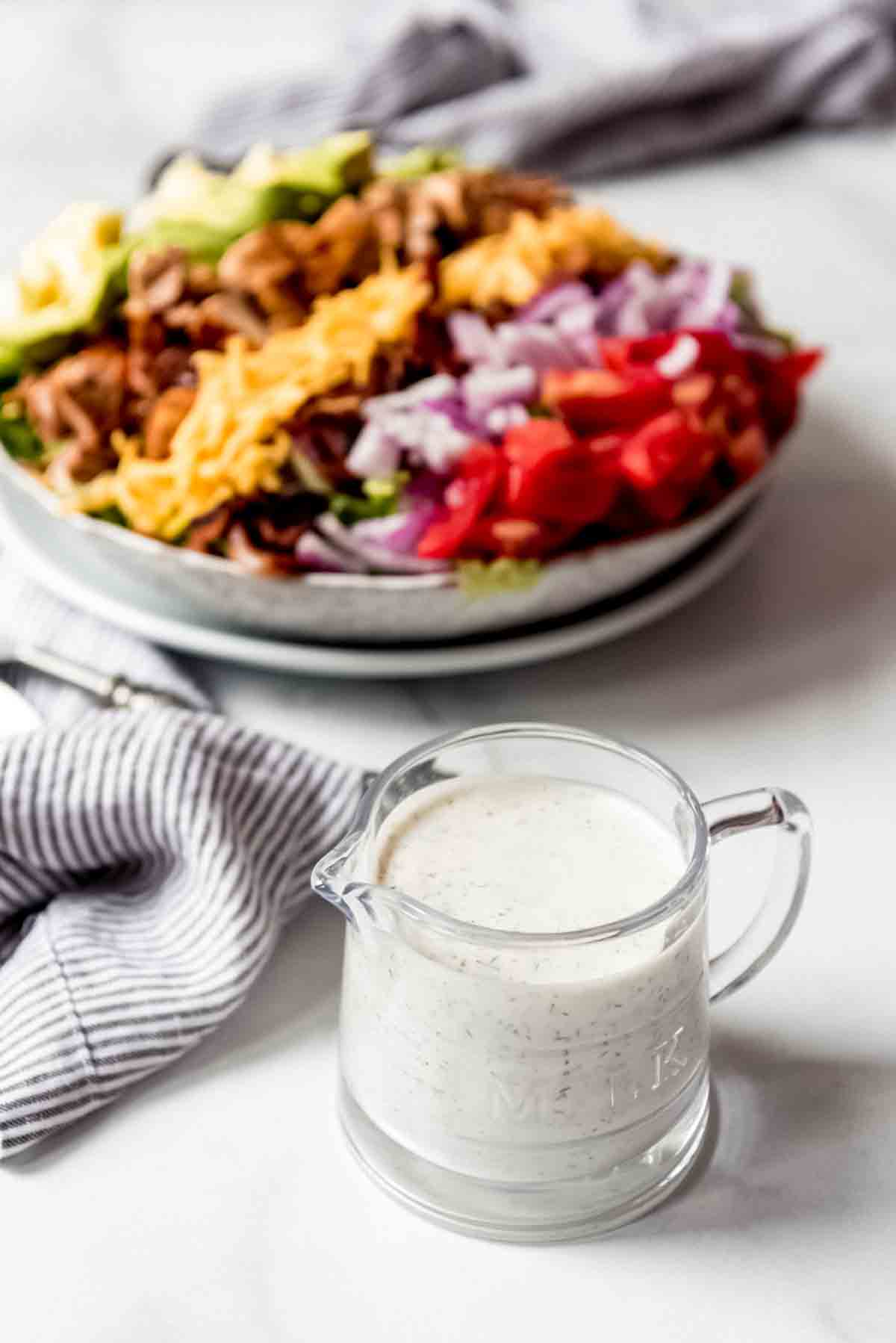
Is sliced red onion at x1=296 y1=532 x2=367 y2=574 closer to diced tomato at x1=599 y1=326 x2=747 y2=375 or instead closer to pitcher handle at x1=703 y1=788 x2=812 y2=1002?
diced tomato at x1=599 y1=326 x2=747 y2=375

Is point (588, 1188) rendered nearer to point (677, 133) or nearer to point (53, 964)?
point (53, 964)

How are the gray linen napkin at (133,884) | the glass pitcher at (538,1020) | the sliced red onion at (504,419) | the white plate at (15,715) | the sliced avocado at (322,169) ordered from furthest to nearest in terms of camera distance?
the sliced avocado at (322,169) → the sliced red onion at (504,419) → the white plate at (15,715) → the gray linen napkin at (133,884) → the glass pitcher at (538,1020)

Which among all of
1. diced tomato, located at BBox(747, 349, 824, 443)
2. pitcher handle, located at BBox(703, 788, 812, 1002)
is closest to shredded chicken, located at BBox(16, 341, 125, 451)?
diced tomato, located at BBox(747, 349, 824, 443)

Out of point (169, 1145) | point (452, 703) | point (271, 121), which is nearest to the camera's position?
point (169, 1145)

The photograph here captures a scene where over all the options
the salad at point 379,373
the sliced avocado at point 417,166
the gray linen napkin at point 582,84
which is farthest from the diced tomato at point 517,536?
the gray linen napkin at point 582,84

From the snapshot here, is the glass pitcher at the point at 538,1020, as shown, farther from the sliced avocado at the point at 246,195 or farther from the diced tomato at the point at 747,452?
the sliced avocado at the point at 246,195

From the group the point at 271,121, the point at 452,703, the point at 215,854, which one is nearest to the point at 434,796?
the point at 215,854

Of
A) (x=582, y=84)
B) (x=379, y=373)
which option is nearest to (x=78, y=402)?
(x=379, y=373)
